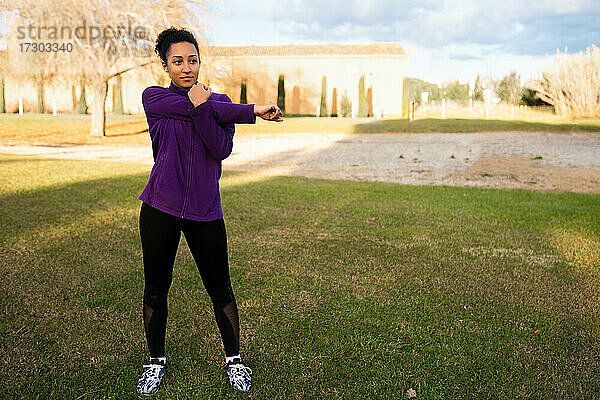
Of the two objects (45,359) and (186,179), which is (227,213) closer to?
(45,359)

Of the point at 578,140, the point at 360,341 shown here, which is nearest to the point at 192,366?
the point at 360,341

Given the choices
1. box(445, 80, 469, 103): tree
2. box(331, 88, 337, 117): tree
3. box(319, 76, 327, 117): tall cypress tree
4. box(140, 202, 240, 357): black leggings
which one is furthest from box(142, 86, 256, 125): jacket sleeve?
box(445, 80, 469, 103): tree

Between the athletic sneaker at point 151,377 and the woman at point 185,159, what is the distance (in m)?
0.40

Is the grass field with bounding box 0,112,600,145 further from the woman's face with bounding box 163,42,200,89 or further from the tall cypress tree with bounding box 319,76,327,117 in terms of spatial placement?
the woman's face with bounding box 163,42,200,89

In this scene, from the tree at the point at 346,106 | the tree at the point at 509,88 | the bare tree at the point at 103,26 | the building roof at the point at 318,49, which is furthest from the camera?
the building roof at the point at 318,49

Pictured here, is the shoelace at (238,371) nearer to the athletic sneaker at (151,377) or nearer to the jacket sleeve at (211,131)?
the athletic sneaker at (151,377)

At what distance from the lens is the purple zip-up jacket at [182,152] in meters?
2.05

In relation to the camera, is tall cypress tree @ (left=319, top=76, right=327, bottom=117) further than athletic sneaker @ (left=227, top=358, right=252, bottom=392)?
Yes

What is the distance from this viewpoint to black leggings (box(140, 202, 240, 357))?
2.17m

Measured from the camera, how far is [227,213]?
625 centimetres

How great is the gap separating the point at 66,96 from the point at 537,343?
40.4 metres

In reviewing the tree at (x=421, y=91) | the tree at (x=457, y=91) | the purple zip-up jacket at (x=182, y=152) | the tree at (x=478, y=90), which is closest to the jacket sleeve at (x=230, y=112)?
the purple zip-up jacket at (x=182, y=152)

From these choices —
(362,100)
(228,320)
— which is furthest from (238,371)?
(362,100)

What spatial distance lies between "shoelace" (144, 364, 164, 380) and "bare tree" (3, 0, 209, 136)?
1571 centimetres
